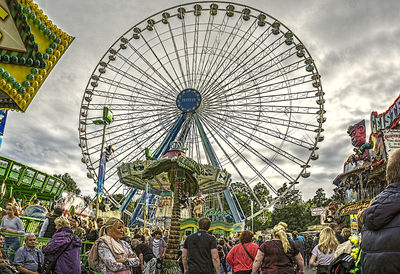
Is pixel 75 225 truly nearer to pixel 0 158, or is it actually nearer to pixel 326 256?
pixel 326 256

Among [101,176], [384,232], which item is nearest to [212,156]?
[101,176]

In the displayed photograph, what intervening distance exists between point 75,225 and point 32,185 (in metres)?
11.2

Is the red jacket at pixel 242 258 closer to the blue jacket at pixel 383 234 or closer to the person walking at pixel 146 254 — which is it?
the person walking at pixel 146 254

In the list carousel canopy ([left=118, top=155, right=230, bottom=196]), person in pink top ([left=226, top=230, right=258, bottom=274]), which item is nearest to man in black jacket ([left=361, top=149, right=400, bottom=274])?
person in pink top ([left=226, top=230, right=258, bottom=274])

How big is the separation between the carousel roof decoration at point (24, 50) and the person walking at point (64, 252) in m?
1.80

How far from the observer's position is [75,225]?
6465mm

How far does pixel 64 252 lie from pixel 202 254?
5.92 feet

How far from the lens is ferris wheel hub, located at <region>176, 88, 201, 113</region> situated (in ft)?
70.7

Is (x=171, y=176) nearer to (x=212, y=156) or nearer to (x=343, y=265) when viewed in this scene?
(x=212, y=156)

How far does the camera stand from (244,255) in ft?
17.6

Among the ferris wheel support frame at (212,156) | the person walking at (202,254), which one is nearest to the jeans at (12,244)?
the person walking at (202,254)

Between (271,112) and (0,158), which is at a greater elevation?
(271,112)

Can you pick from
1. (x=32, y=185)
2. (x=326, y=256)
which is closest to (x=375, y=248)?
(x=326, y=256)

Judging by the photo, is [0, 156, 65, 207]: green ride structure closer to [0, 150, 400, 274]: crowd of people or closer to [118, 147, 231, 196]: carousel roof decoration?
[118, 147, 231, 196]: carousel roof decoration
